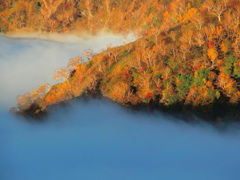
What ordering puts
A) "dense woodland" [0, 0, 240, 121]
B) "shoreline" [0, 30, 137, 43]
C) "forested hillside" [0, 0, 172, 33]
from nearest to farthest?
1. "dense woodland" [0, 0, 240, 121]
2. "forested hillside" [0, 0, 172, 33]
3. "shoreline" [0, 30, 137, 43]

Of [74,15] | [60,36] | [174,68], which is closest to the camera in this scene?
[174,68]

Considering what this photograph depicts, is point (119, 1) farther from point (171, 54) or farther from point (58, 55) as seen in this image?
point (171, 54)

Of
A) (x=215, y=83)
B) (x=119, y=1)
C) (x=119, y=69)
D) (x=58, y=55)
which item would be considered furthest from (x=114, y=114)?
(x=119, y=1)

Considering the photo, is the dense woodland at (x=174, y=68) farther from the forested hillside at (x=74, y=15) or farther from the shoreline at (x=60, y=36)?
the shoreline at (x=60, y=36)

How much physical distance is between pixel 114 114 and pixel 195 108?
26.5m

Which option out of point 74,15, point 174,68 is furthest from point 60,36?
point 174,68

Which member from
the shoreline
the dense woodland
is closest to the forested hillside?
the shoreline

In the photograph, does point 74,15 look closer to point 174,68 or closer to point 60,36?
point 60,36

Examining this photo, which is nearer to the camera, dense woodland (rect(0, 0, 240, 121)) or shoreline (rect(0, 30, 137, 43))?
dense woodland (rect(0, 0, 240, 121))

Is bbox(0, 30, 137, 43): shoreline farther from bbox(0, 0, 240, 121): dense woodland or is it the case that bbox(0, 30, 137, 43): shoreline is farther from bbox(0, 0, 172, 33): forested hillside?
bbox(0, 0, 240, 121): dense woodland

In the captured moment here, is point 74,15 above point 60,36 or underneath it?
above

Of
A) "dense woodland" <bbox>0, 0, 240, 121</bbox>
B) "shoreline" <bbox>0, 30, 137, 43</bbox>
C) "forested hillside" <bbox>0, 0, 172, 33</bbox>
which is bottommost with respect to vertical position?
"dense woodland" <bbox>0, 0, 240, 121</bbox>

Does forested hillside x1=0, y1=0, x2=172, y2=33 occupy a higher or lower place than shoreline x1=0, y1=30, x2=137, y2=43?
higher

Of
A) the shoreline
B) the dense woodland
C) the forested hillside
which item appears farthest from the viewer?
the shoreline
